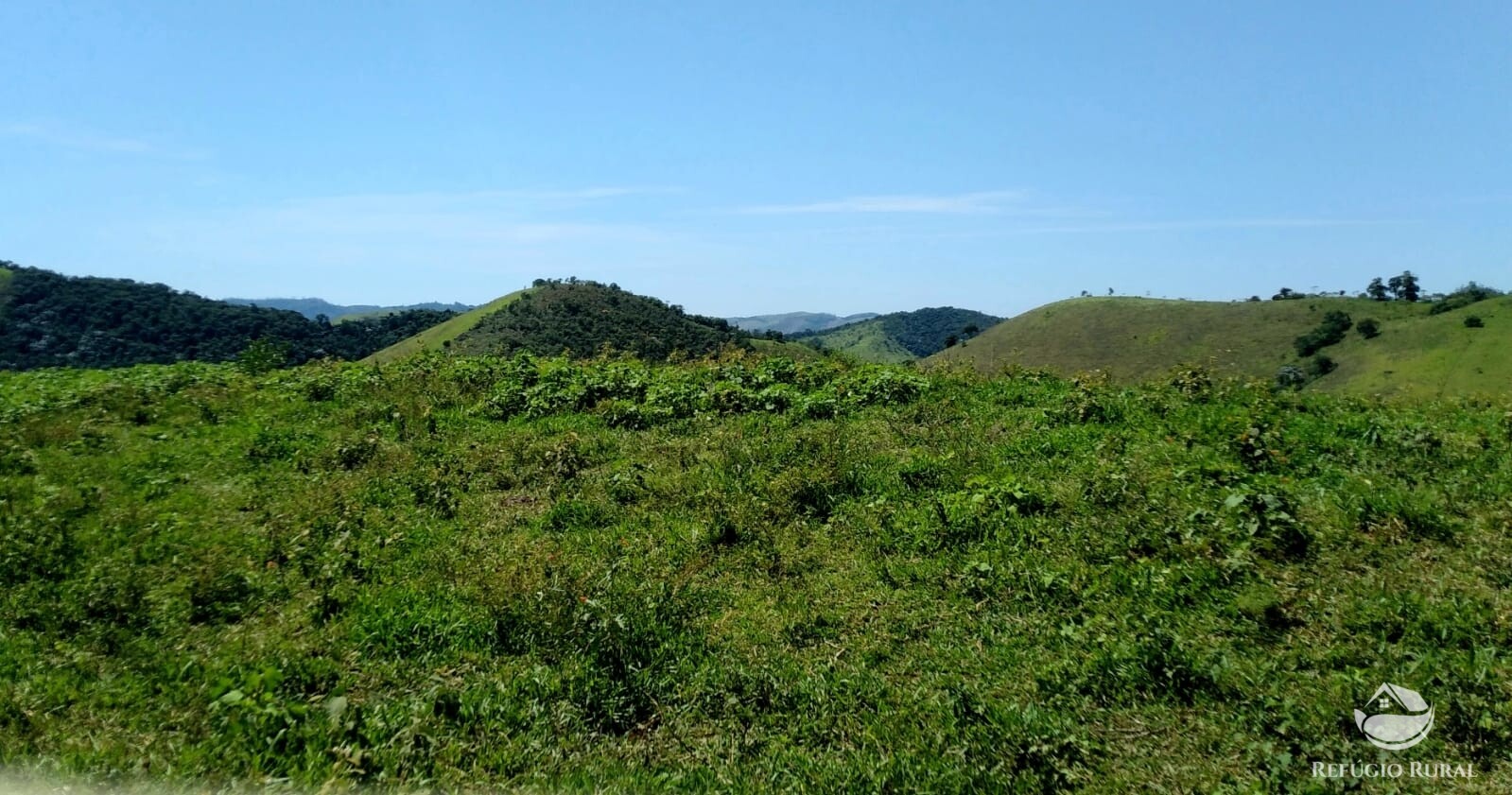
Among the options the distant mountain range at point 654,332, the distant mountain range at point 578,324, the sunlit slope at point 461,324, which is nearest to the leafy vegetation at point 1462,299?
the distant mountain range at point 654,332

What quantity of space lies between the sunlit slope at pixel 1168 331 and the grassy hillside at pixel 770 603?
3227 inches

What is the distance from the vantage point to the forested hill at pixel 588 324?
86312mm

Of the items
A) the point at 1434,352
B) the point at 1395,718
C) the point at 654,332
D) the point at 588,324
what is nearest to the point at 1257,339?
the point at 1434,352

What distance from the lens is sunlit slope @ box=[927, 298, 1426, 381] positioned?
99.2 meters

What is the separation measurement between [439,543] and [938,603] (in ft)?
17.6

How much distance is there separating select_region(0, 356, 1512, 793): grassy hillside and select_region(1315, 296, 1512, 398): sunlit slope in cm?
7574

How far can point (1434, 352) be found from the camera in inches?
3157

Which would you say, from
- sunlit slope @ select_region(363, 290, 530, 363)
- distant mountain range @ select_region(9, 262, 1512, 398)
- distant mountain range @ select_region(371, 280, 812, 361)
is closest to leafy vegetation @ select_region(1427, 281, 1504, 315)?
distant mountain range @ select_region(9, 262, 1512, 398)

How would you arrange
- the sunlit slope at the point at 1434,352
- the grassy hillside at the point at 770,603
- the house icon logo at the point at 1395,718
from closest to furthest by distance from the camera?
the house icon logo at the point at 1395,718 < the grassy hillside at the point at 770,603 < the sunlit slope at the point at 1434,352

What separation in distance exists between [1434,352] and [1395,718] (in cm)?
10164

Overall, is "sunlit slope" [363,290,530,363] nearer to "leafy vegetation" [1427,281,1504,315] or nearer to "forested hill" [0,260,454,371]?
"forested hill" [0,260,454,371]

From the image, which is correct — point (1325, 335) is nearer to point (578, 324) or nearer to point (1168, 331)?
point (1168, 331)
